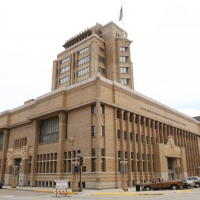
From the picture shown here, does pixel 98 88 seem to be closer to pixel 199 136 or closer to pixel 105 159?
pixel 105 159

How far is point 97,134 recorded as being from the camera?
3381cm

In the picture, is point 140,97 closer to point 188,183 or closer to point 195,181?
point 195,181

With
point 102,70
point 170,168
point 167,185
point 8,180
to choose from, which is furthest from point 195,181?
point 102,70

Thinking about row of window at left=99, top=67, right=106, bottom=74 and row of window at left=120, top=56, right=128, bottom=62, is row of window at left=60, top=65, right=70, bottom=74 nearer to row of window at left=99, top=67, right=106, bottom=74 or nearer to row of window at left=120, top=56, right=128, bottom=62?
row of window at left=99, top=67, right=106, bottom=74

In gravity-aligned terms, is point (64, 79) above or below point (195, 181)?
above

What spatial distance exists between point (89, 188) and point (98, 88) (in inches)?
577

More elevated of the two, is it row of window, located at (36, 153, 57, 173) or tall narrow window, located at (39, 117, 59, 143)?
tall narrow window, located at (39, 117, 59, 143)

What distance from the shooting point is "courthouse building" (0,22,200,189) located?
35125mm

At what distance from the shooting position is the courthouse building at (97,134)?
115ft

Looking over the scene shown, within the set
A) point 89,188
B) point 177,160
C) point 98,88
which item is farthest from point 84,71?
point 89,188

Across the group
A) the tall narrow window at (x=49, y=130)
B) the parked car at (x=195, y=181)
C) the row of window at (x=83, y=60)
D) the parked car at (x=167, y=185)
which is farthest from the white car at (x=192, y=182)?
the row of window at (x=83, y=60)

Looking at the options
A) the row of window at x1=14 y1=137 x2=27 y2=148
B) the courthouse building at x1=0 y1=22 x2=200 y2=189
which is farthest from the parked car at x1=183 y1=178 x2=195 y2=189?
the row of window at x1=14 y1=137 x2=27 y2=148

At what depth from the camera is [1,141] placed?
5712 centimetres

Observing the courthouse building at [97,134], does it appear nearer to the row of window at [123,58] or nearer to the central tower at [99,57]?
the central tower at [99,57]
